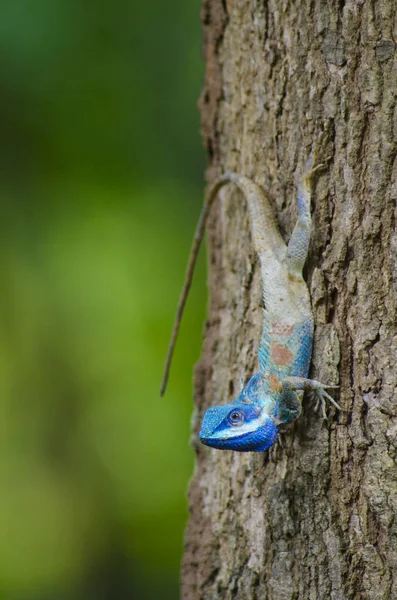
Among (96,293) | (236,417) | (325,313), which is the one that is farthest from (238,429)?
(96,293)

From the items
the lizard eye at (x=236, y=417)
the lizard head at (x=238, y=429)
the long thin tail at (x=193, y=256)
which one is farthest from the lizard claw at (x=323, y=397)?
the long thin tail at (x=193, y=256)

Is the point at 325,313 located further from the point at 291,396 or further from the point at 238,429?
the point at 238,429

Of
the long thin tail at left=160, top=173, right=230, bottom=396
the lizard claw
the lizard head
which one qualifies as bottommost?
the lizard head

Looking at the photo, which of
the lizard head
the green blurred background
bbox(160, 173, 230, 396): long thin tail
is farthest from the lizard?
the green blurred background

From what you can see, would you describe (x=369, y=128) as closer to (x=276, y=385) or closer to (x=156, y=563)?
(x=276, y=385)

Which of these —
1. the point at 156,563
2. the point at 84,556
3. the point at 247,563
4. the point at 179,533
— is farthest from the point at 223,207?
the point at 84,556

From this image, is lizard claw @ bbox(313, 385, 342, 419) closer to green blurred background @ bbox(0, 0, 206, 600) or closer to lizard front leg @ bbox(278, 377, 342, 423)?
lizard front leg @ bbox(278, 377, 342, 423)

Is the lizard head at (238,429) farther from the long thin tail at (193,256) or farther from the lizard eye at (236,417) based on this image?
the long thin tail at (193,256)

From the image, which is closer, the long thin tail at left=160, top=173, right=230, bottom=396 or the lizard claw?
the lizard claw

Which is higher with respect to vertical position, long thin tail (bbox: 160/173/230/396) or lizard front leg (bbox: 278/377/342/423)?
long thin tail (bbox: 160/173/230/396)
